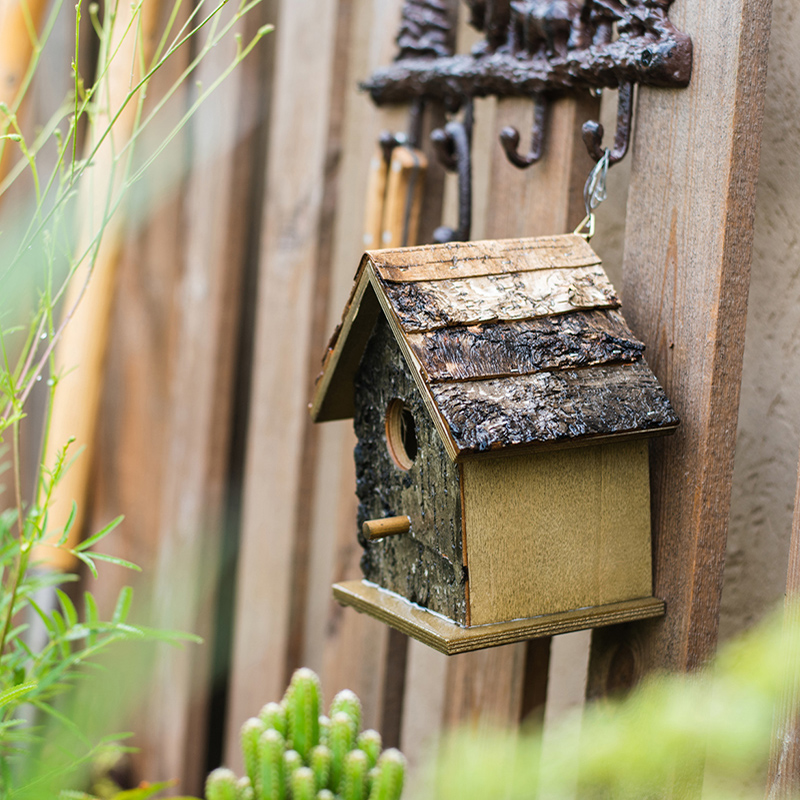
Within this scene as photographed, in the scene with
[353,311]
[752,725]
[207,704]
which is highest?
[353,311]

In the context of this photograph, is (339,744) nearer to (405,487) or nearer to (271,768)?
(271,768)

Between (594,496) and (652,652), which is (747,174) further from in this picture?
(652,652)

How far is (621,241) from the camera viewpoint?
137 cm

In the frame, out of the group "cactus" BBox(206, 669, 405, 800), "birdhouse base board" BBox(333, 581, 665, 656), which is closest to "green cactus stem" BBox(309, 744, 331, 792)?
"cactus" BBox(206, 669, 405, 800)

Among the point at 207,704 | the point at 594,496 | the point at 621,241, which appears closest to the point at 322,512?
the point at 207,704

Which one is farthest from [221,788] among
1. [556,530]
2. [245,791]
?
[556,530]

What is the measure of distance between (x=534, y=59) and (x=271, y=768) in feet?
3.25

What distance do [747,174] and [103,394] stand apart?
75.1 inches

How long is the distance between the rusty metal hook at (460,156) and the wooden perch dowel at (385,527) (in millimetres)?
480

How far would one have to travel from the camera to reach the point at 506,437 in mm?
857

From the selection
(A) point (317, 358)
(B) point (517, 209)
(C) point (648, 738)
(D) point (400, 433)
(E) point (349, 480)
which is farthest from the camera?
(A) point (317, 358)

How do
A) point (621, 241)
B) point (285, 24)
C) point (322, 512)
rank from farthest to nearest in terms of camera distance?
point (322, 512) → point (285, 24) → point (621, 241)

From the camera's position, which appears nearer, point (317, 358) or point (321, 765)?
point (321, 765)

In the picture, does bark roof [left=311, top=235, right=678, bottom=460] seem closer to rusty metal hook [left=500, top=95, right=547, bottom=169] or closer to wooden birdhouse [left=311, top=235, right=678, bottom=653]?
wooden birdhouse [left=311, top=235, right=678, bottom=653]
